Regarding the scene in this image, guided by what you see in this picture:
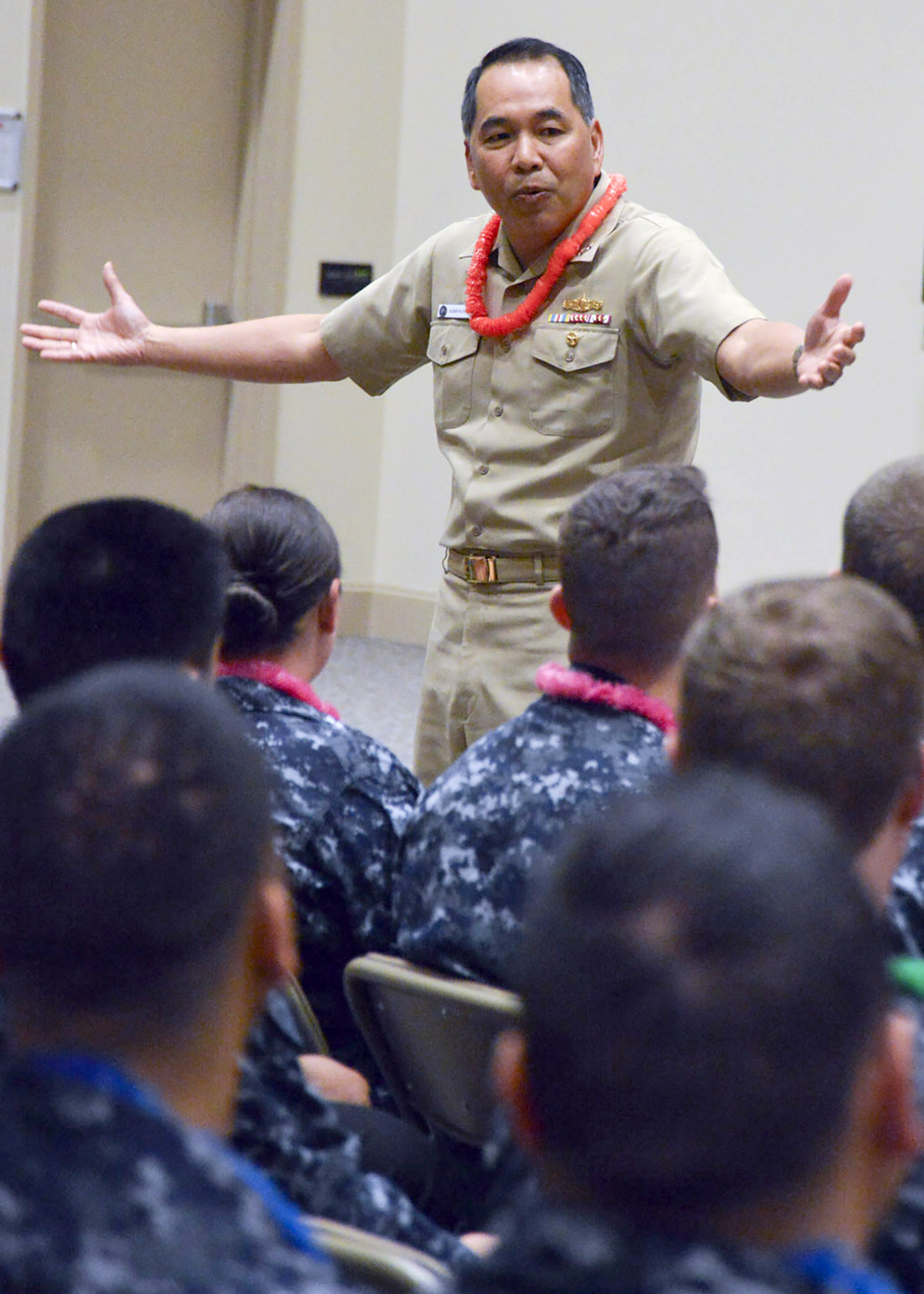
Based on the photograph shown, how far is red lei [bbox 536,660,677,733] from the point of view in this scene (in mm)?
1608

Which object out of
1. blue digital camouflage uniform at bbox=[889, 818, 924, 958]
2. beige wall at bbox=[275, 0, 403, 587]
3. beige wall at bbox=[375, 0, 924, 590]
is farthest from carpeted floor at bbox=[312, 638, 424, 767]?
blue digital camouflage uniform at bbox=[889, 818, 924, 958]

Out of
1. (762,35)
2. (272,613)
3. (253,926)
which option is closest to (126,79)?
(762,35)

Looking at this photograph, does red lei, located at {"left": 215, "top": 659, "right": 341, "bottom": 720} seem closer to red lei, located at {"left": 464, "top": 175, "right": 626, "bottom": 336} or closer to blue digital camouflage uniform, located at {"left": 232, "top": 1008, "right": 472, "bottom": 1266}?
blue digital camouflage uniform, located at {"left": 232, "top": 1008, "right": 472, "bottom": 1266}

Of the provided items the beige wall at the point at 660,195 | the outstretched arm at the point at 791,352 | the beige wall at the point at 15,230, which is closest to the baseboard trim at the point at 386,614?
the beige wall at the point at 660,195

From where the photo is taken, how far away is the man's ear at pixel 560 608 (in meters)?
1.75

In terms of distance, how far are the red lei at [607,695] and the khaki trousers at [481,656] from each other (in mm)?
843

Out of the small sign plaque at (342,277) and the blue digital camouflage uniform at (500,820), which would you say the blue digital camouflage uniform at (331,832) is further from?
the small sign plaque at (342,277)

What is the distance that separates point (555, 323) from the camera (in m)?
2.50

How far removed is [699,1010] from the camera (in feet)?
2.23

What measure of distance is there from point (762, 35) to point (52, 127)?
85.7 inches

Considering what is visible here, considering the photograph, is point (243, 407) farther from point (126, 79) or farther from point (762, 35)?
point (762, 35)

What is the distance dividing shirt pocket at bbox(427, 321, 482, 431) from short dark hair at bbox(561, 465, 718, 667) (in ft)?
2.81

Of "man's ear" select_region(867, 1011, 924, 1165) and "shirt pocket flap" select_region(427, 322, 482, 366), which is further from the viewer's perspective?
"shirt pocket flap" select_region(427, 322, 482, 366)

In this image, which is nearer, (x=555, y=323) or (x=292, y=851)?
(x=292, y=851)
